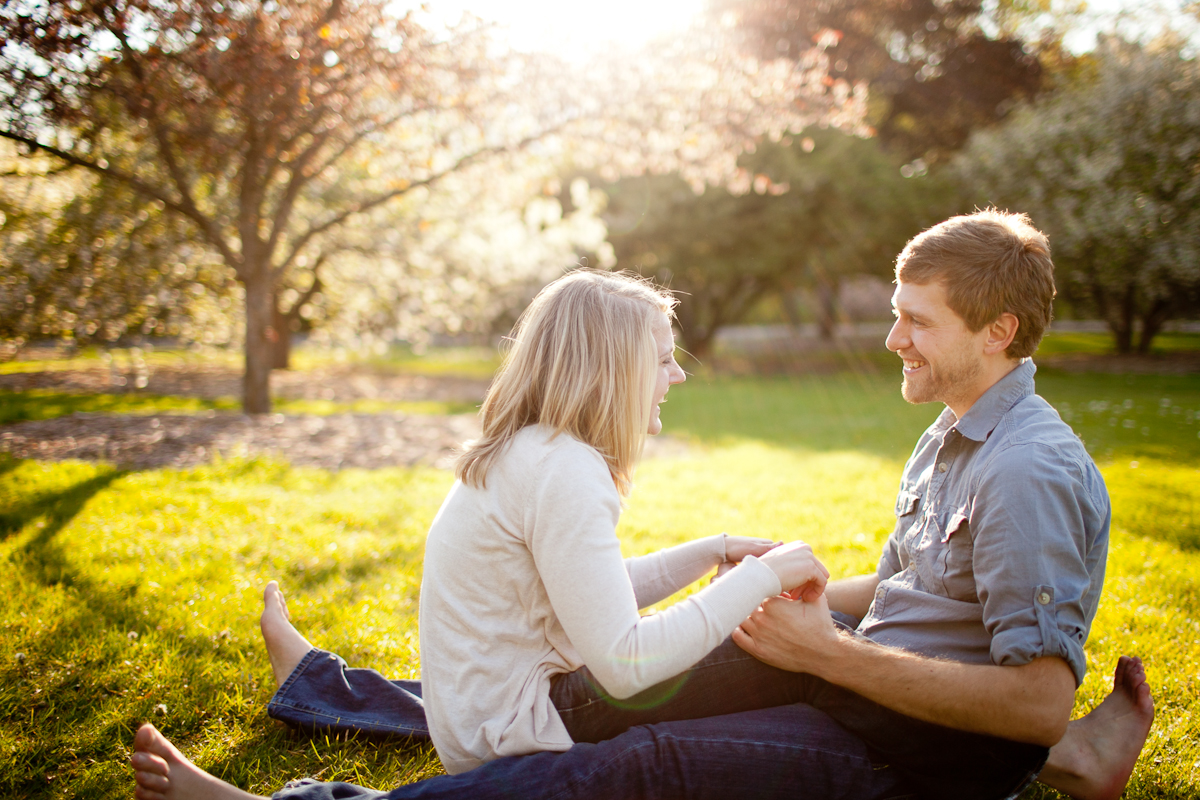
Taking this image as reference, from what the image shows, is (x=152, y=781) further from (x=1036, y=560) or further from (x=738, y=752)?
(x=1036, y=560)

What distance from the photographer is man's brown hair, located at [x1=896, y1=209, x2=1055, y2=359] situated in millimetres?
2055

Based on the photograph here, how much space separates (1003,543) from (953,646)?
42cm

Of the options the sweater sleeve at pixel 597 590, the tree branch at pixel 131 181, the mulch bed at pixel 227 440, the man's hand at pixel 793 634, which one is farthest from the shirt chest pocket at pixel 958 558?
the tree branch at pixel 131 181

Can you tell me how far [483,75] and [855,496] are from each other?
18.3ft

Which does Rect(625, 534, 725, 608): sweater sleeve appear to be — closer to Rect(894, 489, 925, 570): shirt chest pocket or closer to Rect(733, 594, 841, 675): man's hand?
Rect(733, 594, 841, 675): man's hand

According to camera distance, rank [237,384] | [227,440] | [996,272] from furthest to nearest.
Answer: [237,384], [227,440], [996,272]

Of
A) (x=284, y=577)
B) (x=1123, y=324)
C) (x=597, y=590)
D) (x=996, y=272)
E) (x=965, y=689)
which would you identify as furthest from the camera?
(x=1123, y=324)

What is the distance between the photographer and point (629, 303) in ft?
6.27

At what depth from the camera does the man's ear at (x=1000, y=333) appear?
207 centimetres

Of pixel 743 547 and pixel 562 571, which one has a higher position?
pixel 562 571

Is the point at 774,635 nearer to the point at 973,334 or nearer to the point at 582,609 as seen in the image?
the point at 582,609

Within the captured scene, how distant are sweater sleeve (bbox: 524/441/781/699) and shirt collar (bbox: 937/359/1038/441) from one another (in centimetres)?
96

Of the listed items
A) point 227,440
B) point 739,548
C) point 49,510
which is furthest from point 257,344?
point 739,548

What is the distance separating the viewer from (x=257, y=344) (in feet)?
27.7
